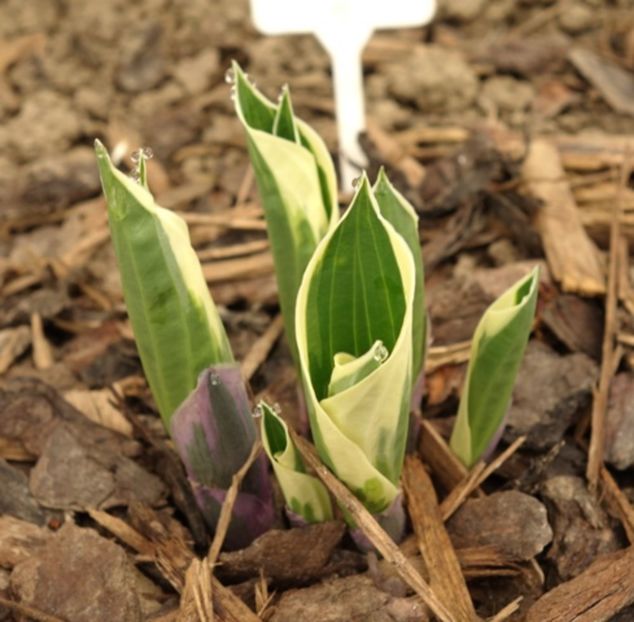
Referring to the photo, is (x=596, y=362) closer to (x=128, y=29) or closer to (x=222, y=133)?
(x=222, y=133)

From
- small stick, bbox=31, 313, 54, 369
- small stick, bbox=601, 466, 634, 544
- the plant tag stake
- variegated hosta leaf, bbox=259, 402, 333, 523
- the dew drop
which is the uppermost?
the plant tag stake

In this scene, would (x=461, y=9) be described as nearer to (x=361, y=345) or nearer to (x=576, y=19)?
(x=576, y=19)

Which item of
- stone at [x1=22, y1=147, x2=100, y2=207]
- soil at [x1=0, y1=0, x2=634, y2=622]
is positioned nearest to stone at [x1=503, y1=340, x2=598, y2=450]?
soil at [x1=0, y1=0, x2=634, y2=622]

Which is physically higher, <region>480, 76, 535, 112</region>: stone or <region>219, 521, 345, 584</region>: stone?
<region>480, 76, 535, 112</region>: stone

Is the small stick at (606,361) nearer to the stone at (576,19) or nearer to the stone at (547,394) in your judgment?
the stone at (547,394)

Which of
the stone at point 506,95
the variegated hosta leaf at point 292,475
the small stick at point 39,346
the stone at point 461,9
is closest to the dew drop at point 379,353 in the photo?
the variegated hosta leaf at point 292,475

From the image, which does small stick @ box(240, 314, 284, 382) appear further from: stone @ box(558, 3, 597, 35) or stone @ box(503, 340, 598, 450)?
stone @ box(558, 3, 597, 35)
